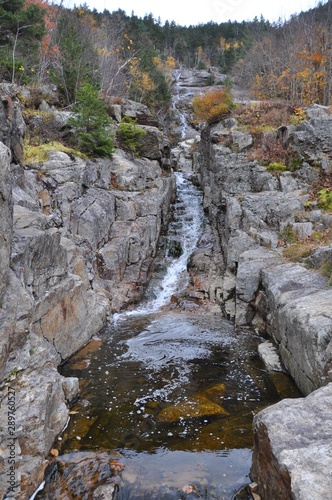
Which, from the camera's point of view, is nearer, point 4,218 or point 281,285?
point 4,218

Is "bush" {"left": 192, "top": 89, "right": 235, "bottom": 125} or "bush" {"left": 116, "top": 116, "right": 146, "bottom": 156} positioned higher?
"bush" {"left": 192, "top": 89, "right": 235, "bottom": 125}

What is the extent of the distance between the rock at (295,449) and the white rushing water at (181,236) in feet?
31.9

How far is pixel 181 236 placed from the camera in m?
22.2

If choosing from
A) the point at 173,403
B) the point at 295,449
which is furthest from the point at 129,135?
the point at 295,449

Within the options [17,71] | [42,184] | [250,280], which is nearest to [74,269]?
[42,184]

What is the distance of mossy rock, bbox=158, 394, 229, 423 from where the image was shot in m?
6.96

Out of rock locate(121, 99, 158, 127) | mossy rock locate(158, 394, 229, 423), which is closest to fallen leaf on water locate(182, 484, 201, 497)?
mossy rock locate(158, 394, 229, 423)

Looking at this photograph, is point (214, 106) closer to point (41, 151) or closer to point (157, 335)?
point (41, 151)

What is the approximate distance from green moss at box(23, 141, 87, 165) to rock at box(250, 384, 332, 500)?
14.8 metres

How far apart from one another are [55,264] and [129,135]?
15050 mm

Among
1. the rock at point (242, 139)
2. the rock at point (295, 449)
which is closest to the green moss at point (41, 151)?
the rock at point (242, 139)

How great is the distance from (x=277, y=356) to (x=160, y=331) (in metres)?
4.34

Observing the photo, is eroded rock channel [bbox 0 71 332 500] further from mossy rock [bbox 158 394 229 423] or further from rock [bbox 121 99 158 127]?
rock [bbox 121 99 158 127]

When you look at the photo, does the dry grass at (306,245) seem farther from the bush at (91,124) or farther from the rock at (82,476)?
the bush at (91,124)
